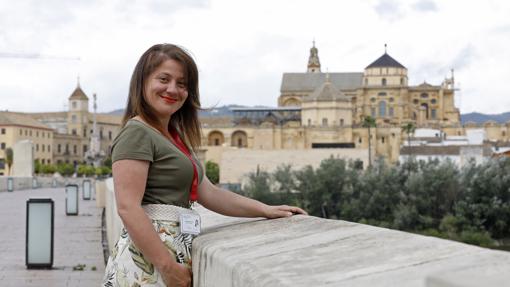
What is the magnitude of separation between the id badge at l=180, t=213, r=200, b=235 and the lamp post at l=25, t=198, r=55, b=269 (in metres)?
4.76

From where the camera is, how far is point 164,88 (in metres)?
2.64

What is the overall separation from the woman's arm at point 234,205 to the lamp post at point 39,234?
172 inches

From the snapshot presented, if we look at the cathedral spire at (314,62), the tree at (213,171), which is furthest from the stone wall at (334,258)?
the cathedral spire at (314,62)

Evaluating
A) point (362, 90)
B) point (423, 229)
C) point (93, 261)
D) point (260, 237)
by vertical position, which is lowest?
point (423, 229)

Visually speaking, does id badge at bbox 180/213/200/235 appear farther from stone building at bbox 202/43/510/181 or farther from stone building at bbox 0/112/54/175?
stone building at bbox 0/112/54/175

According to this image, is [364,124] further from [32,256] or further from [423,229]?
[32,256]

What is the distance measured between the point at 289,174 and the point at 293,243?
3889cm

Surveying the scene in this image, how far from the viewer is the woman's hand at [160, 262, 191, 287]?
239 centimetres

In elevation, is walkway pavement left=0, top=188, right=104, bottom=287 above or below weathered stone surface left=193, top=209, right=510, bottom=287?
below

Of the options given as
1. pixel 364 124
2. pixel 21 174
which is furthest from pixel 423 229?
pixel 364 124

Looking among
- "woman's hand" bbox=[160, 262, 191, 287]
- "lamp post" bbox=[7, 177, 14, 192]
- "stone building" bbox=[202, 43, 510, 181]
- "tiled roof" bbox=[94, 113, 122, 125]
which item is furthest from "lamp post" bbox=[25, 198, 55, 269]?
"tiled roof" bbox=[94, 113, 122, 125]

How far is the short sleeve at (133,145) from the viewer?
2.40m

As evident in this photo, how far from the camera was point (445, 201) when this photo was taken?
3469 cm

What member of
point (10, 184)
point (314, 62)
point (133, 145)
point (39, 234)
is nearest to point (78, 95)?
point (314, 62)
